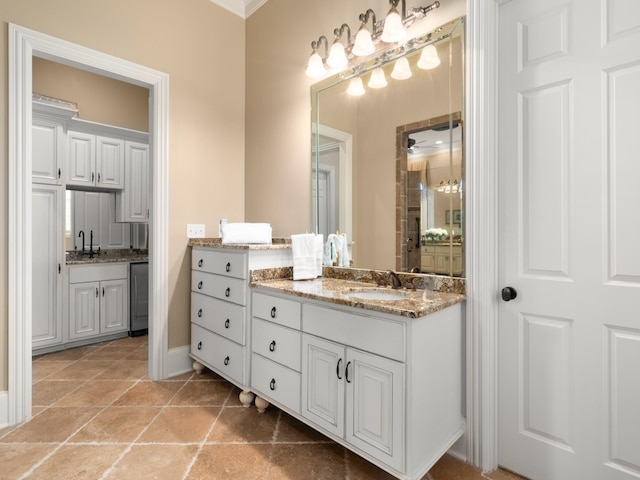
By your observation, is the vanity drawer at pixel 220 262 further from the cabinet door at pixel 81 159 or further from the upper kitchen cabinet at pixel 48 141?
the cabinet door at pixel 81 159

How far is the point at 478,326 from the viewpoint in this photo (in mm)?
1624

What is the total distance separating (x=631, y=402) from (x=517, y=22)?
5.34 feet

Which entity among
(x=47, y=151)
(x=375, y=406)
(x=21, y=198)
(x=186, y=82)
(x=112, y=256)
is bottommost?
(x=375, y=406)

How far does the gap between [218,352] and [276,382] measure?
26.1 inches

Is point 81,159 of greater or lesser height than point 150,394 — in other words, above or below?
above

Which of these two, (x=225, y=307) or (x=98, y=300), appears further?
(x=98, y=300)

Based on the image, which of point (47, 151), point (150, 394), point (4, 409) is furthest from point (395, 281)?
point (47, 151)

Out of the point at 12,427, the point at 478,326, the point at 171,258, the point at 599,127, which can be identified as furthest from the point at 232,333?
the point at 599,127

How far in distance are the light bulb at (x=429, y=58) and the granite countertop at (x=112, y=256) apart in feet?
11.0

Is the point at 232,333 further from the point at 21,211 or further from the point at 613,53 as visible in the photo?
the point at 613,53

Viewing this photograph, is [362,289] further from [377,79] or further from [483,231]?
[377,79]

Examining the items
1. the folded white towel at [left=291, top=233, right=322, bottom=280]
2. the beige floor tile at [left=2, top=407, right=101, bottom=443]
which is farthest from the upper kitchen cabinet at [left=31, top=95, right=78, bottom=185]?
the folded white towel at [left=291, top=233, right=322, bottom=280]

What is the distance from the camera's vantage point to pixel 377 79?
6.85ft

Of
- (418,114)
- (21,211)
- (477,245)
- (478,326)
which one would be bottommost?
(478,326)
